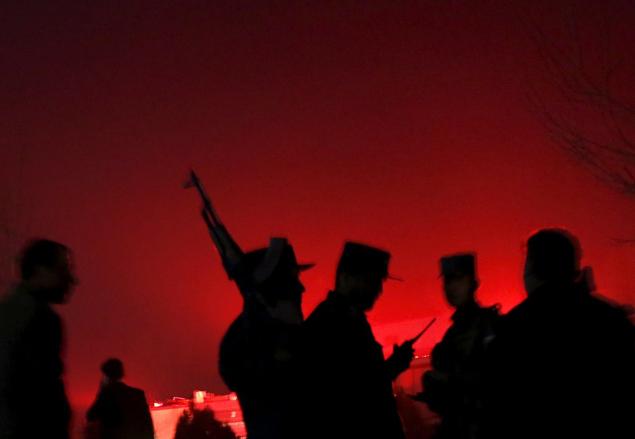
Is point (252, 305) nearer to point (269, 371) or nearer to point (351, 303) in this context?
point (269, 371)

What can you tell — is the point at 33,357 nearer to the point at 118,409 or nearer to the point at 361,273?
the point at 361,273

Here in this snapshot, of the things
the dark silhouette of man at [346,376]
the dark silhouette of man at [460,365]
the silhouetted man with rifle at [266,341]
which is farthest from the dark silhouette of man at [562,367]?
the dark silhouette of man at [460,365]

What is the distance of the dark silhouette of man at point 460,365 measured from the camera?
547 cm

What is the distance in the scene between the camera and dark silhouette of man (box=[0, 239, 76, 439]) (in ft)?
16.1

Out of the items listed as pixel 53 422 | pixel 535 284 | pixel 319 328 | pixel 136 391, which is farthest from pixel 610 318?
pixel 136 391

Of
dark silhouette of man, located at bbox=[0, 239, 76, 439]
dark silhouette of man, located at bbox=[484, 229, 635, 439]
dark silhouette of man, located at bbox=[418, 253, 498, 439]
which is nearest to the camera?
Result: dark silhouette of man, located at bbox=[484, 229, 635, 439]

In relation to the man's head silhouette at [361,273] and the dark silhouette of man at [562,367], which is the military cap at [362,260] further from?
the dark silhouette of man at [562,367]

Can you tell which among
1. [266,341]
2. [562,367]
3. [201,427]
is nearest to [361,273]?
[266,341]

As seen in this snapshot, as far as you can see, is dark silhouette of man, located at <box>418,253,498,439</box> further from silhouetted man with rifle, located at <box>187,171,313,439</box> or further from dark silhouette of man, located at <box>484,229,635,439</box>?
dark silhouette of man, located at <box>484,229,635,439</box>

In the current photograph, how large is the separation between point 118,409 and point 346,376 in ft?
16.3

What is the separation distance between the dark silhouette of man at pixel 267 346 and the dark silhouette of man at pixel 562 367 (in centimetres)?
95

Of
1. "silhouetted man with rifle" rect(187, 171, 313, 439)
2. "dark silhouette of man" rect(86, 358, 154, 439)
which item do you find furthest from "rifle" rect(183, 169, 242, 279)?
"dark silhouette of man" rect(86, 358, 154, 439)

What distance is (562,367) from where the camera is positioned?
11.9 ft

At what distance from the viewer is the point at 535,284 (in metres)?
3.97
